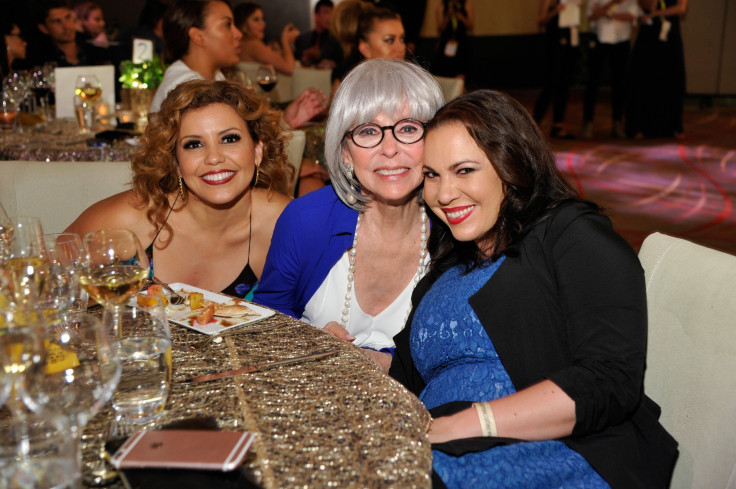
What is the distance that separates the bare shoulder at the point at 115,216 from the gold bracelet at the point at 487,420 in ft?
4.88

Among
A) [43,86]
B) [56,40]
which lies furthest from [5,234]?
[56,40]

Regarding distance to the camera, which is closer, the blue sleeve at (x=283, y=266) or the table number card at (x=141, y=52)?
the blue sleeve at (x=283, y=266)

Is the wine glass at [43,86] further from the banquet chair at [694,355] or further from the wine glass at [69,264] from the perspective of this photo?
the banquet chair at [694,355]

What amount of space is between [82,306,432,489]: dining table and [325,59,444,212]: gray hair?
2.62 ft

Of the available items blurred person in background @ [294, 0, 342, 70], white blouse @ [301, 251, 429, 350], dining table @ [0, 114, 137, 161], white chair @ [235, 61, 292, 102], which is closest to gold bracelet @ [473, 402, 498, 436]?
white blouse @ [301, 251, 429, 350]

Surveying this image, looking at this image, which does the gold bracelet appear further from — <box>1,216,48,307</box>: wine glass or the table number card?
the table number card

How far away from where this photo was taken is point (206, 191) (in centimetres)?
241

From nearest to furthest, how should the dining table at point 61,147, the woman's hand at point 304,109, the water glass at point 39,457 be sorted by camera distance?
the water glass at point 39,457
the dining table at point 61,147
the woman's hand at point 304,109

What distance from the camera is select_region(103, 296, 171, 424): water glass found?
116cm

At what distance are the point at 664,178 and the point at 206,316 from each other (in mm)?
6104

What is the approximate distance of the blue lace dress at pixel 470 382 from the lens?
4.44 ft

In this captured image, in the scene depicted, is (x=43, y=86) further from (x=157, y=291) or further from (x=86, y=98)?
(x=157, y=291)

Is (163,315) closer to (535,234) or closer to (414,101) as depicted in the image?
(535,234)

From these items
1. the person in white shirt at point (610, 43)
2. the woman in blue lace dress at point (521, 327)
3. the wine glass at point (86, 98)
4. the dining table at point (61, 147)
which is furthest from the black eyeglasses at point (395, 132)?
the person in white shirt at point (610, 43)
